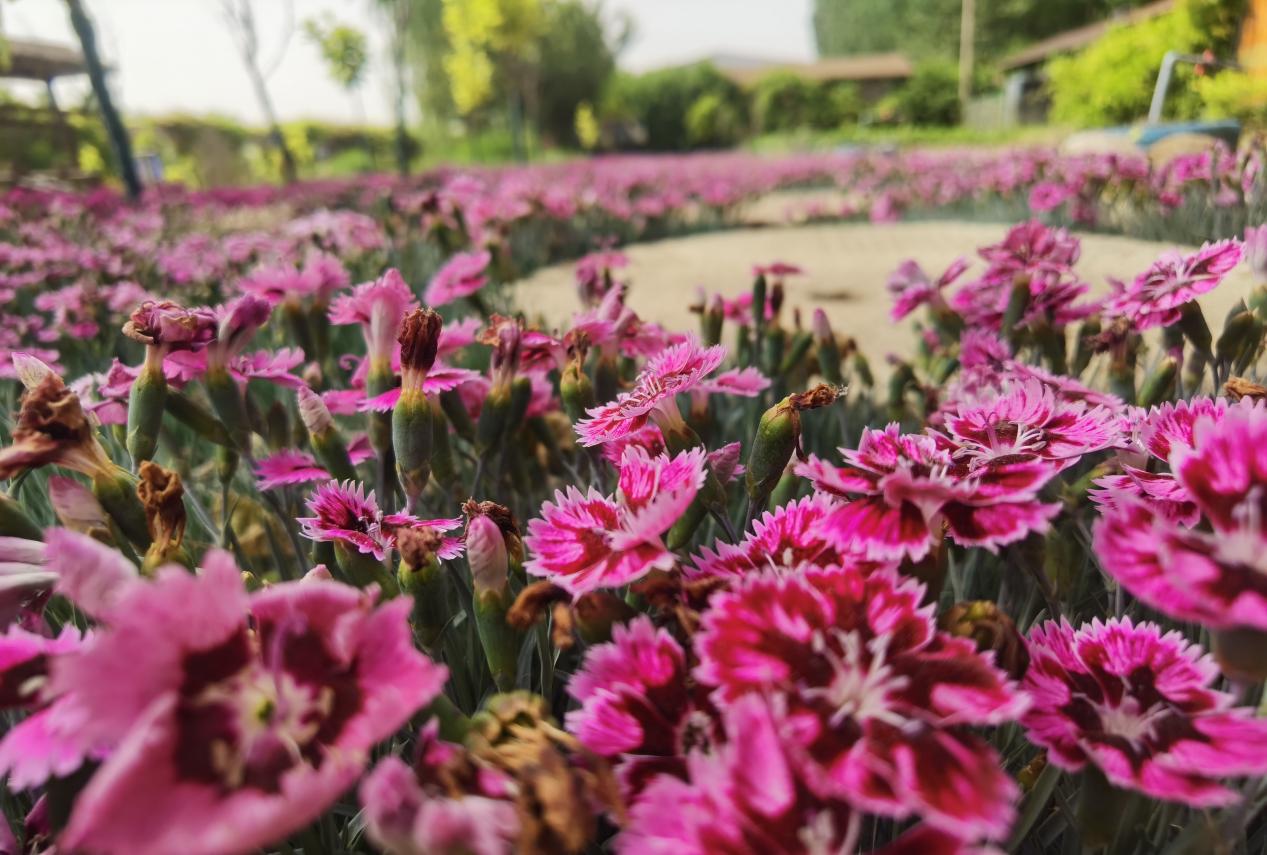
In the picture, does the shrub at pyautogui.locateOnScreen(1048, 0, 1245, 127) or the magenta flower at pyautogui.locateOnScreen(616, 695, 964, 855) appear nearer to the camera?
the magenta flower at pyautogui.locateOnScreen(616, 695, 964, 855)

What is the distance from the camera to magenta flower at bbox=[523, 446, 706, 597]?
58 cm

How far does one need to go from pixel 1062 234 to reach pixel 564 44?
128ft

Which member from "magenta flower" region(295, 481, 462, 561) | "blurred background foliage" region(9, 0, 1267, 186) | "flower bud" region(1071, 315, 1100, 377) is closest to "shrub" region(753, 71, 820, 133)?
"blurred background foliage" region(9, 0, 1267, 186)

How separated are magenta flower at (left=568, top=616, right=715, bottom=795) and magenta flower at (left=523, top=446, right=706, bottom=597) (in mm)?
46

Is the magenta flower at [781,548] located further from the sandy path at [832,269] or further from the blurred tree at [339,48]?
the blurred tree at [339,48]

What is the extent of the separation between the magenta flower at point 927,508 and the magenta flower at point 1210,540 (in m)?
0.06

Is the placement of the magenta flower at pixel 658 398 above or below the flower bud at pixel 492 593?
above

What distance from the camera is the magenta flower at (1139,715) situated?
48 centimetres

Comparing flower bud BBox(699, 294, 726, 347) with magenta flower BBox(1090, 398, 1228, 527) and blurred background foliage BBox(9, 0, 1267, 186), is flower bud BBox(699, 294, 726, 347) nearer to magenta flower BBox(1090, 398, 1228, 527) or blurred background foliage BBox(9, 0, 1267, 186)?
magenta flower BBox(1090, 398, 1228, 527)

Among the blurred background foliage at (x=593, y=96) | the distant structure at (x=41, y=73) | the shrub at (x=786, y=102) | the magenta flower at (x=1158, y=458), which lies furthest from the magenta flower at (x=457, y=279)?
the shrub at (x=786, y=102)

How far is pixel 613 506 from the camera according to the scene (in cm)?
68

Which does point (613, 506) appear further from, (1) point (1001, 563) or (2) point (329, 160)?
(2) point (329, 160)

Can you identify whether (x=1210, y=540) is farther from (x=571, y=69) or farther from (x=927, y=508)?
(x=571, y=69)

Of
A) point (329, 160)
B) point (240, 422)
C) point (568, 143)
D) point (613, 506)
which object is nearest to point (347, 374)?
point (240, 422)
